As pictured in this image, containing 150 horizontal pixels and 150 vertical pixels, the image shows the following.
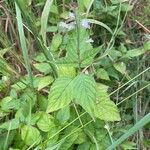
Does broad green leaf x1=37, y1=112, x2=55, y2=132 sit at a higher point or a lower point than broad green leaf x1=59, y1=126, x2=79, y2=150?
higher

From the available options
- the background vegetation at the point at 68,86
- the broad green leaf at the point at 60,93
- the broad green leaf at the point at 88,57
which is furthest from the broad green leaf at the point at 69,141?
the broad green leaf at the point at 88,57

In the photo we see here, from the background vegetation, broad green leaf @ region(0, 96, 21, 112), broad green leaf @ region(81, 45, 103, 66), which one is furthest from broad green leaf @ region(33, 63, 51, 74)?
broad green leaf @ region(81, 45, 103, 66)

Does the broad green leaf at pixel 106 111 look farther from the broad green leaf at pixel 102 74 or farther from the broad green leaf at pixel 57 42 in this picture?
the broad green leaf at pixel 57 42

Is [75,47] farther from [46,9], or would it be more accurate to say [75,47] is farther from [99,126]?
[99,126]

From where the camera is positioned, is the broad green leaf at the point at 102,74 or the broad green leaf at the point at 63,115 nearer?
the broad green leaf at the point at 63,115

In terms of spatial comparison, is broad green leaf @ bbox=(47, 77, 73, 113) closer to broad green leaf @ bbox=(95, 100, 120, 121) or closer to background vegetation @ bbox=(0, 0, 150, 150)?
background vegetation @ bbox=(0, 0, 150, 150)

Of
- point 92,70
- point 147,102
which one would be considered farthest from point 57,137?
point 147,102
